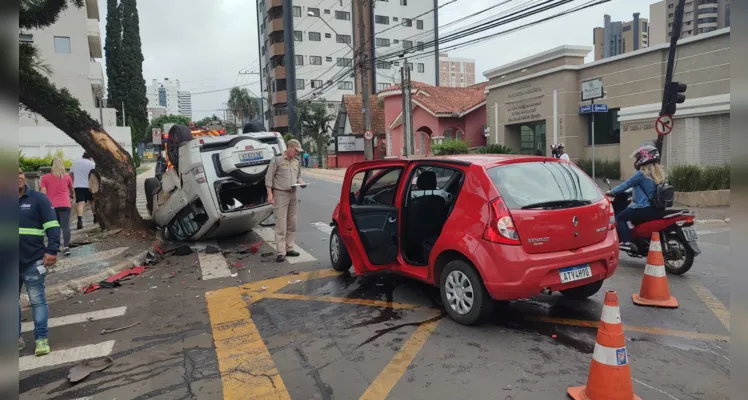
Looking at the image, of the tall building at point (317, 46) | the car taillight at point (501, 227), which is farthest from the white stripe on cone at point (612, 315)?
the tall building at point (317, 46)

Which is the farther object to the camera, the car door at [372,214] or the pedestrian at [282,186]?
the pedestrian at [282,186]

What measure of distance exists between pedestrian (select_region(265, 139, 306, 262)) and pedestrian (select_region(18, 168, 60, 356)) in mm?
3608

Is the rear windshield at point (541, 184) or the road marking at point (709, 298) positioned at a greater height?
the rear windshield at point (541, 184)

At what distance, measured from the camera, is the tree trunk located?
28.5ft

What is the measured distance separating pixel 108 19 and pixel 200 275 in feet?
150

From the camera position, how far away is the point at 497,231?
438 cm

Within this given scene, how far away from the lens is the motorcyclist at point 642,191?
21.1 feet

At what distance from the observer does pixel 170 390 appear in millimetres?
3734

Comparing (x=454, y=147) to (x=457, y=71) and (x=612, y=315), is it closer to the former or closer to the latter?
(x=612, y=315)

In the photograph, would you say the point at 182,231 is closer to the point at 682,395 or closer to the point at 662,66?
the point at 682,395

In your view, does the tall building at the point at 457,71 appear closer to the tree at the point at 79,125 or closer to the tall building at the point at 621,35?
the tall building at the point at 621,35

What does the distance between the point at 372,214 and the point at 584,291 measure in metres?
2.50

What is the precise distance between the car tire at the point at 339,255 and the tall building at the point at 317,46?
54.5m

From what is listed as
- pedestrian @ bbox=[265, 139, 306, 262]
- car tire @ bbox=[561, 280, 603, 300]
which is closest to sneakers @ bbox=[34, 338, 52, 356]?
pedestrian @ bbox=[265, 139, 306, 262]
